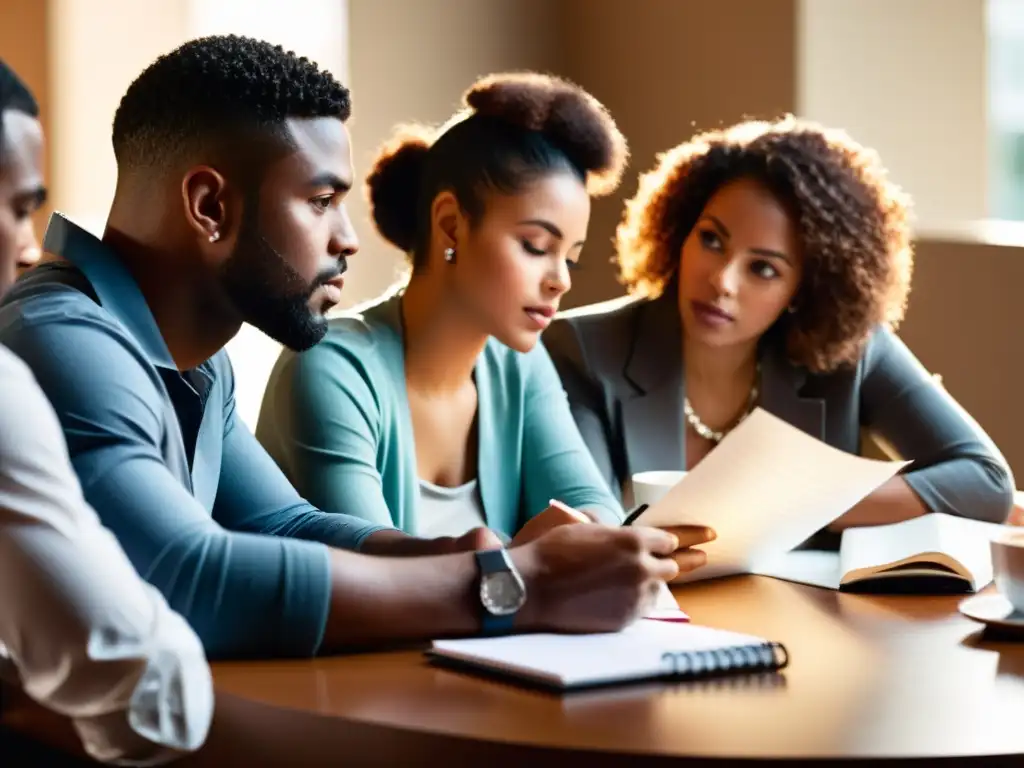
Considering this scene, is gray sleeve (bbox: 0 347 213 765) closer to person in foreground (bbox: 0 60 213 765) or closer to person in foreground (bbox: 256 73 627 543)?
person in foreground (bbox: 0 60 213 765)

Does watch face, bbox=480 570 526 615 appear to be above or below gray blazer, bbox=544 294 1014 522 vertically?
above

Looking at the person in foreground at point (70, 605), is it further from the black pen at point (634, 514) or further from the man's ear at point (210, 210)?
the black pen at point (634, 514)

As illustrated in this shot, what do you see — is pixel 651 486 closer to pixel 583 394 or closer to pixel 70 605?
pixel 583 394

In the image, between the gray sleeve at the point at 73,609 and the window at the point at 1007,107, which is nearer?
the gray sleeve at the point at 73,609

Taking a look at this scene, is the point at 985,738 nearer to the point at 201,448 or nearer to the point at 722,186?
the point at 201,448

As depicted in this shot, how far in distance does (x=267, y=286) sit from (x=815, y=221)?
121cm

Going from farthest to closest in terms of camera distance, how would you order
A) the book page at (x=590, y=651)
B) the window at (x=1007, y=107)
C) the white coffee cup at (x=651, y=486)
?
1. the window at (x=1007, y=107)
2. the white coffee cup at (x=651, y=486)
3. the book page at (x=590, y=651)

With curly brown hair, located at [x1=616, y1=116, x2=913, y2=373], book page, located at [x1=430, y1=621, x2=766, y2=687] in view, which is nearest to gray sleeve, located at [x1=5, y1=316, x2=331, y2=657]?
book page, located at [x1=430, y1=621, x2=766, y2=687]

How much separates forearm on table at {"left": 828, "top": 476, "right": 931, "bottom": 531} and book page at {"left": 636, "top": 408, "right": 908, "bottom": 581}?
1.36ft

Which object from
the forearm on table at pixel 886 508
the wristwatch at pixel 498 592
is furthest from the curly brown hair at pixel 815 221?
the wristwatch at pixel 498 592

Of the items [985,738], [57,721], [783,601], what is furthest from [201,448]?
[985,738]

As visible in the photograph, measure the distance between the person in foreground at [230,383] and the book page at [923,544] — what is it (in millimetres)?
254

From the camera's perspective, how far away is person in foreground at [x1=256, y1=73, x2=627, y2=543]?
2.04m

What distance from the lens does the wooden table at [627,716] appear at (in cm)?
108
